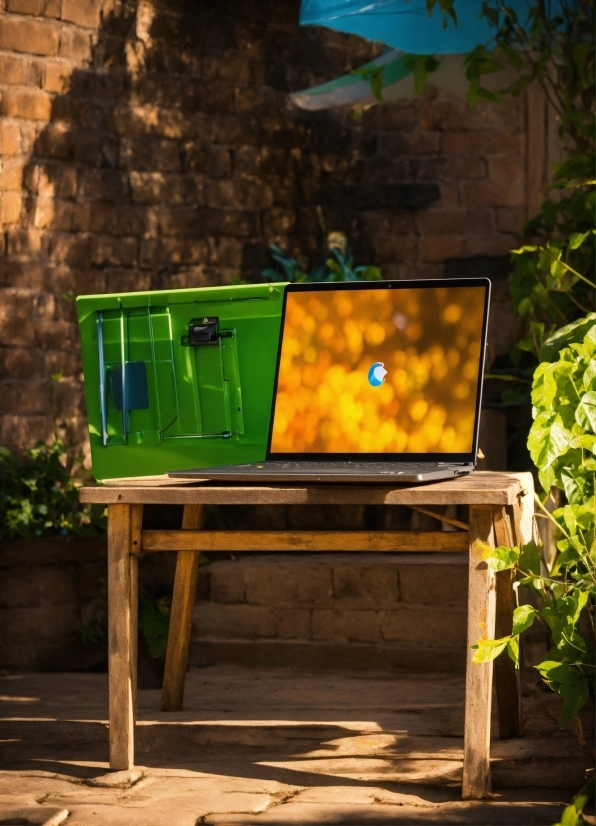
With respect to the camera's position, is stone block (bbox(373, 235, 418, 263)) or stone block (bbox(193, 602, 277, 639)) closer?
stone block (bbox(193, 602, 277, 639))

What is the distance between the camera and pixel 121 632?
3.12 m

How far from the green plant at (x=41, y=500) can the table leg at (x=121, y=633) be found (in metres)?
1.87

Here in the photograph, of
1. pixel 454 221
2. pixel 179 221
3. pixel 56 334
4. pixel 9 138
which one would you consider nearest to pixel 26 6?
pixel 9 138

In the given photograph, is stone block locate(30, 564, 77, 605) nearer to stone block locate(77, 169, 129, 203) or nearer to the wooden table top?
stone block locate(77, 169, 129, 203)

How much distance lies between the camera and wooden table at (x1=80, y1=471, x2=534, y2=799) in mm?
2889

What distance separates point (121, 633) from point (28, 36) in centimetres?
312

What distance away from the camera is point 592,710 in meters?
3.59

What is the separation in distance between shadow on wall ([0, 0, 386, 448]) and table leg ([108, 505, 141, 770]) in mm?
2282

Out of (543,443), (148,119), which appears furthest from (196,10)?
(543,443)

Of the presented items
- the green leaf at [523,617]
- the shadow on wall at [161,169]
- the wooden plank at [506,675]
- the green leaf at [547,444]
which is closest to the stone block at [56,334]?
the shadow on wall at [161,169]

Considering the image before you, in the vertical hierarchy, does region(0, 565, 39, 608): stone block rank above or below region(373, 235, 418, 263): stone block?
below

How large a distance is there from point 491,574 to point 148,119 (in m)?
3.49

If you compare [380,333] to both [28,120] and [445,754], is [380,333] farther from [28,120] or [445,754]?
[28,120]

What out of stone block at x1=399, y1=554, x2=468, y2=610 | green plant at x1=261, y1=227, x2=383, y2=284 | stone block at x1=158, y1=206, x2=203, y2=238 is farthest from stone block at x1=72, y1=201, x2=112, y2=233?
stone block at x1=399, y1=554, x2=468, y2=610
